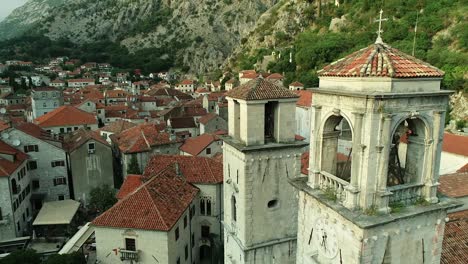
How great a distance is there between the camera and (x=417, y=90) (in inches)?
401

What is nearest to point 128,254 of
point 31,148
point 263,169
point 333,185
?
point 263,169

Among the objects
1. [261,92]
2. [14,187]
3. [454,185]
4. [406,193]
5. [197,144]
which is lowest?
[14,187]

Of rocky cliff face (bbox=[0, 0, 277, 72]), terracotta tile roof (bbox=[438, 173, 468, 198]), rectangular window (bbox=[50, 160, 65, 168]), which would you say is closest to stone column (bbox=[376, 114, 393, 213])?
terracotta tile roof (bbox=[438, 173, 468, 198])

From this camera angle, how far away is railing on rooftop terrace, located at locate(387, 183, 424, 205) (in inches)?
420

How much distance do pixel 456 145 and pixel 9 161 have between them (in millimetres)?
43070

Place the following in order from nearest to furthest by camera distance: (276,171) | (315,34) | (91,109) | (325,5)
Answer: (276,171) → (91,109) → (315,34) → (325,5)

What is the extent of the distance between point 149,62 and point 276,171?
157 meters

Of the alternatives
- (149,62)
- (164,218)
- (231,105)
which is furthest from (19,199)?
(149,62)

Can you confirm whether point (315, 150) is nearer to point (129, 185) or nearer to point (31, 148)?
point (129, 185)

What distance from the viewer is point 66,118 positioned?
57.8m

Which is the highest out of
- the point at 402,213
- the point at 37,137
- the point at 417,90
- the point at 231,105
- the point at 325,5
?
the point at 325,5

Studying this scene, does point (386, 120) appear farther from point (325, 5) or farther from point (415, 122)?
point (325, 5)

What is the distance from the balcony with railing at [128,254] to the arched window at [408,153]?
17438 millimetres

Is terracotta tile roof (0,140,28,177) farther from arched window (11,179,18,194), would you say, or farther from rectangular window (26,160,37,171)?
rectangular window (26,160,37,171)
